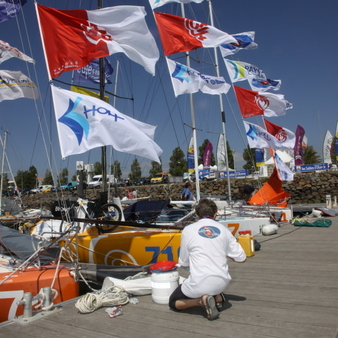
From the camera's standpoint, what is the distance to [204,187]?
129 ft

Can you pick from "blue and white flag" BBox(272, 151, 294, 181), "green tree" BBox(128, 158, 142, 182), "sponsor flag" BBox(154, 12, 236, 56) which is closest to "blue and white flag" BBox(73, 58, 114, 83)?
"sponsor flag" BBox(154, 12, 236, 56)

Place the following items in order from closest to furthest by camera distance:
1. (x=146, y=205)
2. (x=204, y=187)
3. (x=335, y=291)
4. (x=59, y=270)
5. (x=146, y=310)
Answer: (x=146, y=310) < (x=335, y=291) < (x=59, y=270) < (x=146, y=205) < (x=204, y=187)

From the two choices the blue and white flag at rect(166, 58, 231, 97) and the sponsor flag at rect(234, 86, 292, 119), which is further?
the sponsor flag at rect(234, 86, 292, 119)

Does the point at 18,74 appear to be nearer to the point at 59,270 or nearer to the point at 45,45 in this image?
the point at 45,45

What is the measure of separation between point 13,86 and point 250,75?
32.9 ft

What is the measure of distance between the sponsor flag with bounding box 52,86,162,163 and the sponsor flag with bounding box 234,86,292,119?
8.23 m

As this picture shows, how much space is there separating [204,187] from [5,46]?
32.1 m

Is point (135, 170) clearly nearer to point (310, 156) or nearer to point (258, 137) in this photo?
point (310, 156)

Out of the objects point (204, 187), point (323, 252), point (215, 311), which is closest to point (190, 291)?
point (215, 311)

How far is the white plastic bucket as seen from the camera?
4.01 meters

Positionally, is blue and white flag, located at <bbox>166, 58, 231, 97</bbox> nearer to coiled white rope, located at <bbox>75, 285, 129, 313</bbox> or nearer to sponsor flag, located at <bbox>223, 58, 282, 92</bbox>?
sponsor flag, located at <bbox>223, 58, 282, 92</bbox>

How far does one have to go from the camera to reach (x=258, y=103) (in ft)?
45.0

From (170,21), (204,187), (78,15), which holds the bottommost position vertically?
(204,187)

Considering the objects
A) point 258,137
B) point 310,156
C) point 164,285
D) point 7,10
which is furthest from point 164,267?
point 310,156
